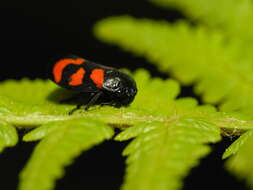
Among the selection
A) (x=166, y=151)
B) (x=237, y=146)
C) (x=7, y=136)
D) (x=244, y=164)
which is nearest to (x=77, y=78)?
(x=7, y=136)

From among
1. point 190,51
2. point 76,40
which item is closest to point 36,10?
point 76,40

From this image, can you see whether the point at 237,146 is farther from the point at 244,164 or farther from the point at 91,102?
the point at 91,102

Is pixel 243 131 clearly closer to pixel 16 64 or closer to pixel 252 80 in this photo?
pixel 252 80

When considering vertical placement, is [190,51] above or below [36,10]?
above

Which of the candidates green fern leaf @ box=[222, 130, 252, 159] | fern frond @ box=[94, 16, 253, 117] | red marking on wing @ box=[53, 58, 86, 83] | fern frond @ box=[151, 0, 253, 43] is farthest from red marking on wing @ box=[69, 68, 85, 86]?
fern frond @ box=[151, 0, 253, 43]

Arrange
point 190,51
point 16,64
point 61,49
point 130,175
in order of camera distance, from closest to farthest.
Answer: point 130,175 → point 190,51 → point 61,49 → point 16,64

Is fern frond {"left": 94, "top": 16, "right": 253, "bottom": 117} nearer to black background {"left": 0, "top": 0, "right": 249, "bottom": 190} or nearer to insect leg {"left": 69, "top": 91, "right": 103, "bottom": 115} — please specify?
insect leg {"left": 69, "top": 91, "right": 103, "bottom": 115}
